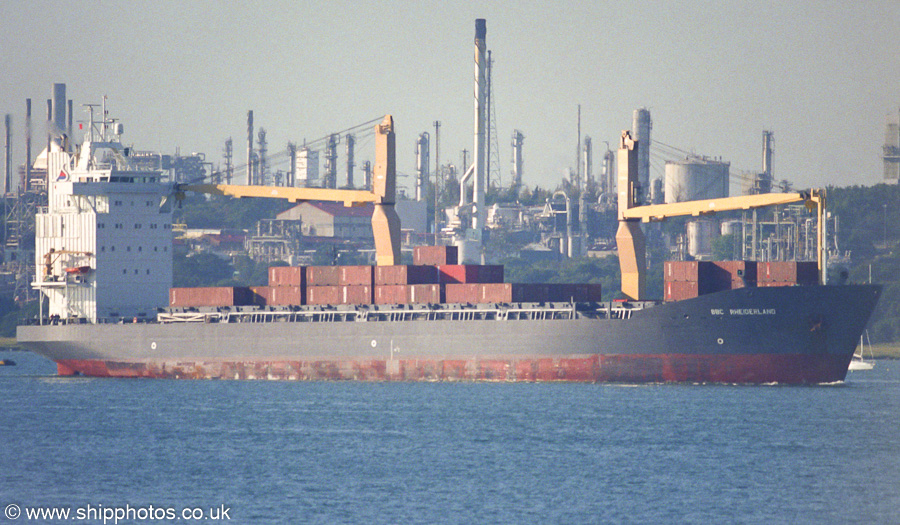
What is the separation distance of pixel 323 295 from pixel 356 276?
1.73 m

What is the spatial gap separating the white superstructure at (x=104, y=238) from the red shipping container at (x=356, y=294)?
36.3 ft

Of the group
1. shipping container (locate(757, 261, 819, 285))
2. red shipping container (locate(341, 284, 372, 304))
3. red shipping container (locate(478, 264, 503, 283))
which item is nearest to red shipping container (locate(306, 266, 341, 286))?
red shipping container (locate(341, 284, 372, 304))

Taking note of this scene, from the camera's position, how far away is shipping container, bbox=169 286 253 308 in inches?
2351

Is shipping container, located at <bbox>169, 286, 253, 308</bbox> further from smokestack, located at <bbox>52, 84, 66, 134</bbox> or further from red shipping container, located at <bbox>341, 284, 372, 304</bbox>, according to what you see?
smokestack, located at <bbox>52, 84, 66, 134</bbox>

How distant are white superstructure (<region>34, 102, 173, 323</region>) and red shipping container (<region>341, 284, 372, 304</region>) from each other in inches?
435

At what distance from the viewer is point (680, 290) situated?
53000mm

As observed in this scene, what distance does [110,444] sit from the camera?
3981 cm

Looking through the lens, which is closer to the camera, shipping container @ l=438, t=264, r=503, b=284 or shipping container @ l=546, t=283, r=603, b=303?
shipping container @ l=546, t=283, r=603, b=303

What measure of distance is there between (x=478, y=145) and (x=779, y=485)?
87.9 metres

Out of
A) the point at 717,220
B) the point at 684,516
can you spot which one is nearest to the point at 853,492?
the point at 684,516

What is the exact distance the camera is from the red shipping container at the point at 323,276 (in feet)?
193

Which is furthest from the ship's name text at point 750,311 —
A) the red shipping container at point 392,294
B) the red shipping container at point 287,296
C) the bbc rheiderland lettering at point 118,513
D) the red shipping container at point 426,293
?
the bbc rheiderland lettering at point 118,513

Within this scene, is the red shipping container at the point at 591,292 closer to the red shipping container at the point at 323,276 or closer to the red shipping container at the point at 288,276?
the red shipping container at the point at 323,276

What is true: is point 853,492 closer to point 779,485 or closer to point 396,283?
point 779,485
